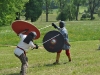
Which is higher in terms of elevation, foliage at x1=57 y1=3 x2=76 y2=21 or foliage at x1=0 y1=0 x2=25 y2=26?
foliage at x1=0 y1=0 x2=25 y2=26

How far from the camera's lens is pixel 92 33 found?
34.4m

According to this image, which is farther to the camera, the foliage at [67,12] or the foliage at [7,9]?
the foliage at [67,12]

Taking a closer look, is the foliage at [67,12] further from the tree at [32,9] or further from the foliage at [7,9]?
the foliage at [7,9]

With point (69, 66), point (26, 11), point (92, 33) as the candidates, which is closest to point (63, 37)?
point (69, 66)

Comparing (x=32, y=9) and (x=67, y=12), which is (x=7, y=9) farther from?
(x=67, y=12)

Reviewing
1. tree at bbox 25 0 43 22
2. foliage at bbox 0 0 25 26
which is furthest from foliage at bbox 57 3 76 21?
foliage at bbox 0 0 25 26

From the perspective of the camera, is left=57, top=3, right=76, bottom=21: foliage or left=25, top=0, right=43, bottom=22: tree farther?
left=57, top=3, right=76, bottom=21: foliage

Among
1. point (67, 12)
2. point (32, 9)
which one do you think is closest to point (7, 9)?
point (32, 9)

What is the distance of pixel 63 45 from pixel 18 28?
253cm

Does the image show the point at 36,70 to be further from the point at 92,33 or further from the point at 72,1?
the point at 72,1

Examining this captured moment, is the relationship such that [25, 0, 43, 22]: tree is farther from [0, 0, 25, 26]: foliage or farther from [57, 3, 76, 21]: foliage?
[0, 0, 25, 26]: foliage

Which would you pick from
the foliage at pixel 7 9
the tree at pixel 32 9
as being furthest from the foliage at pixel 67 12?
the foliage at pixel 7 9

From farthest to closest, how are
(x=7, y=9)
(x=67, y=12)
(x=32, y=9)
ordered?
(x=67, y=12), (x=32, y=9), (x=7, y=9)

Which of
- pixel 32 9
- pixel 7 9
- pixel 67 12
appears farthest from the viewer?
pixel 67 12
